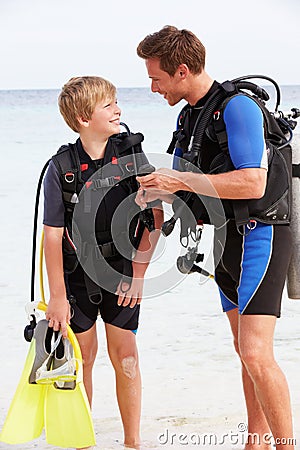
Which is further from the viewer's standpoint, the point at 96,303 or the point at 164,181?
the point at 96,303

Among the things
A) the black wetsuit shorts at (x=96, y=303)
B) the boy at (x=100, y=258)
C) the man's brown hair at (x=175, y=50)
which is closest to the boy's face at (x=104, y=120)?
the boy at (x=100, y=258)

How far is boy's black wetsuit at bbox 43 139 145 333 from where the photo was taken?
2.85 m

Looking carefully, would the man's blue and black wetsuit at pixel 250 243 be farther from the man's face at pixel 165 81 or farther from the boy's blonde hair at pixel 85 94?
the boy's blonde hair at pixel 85 94

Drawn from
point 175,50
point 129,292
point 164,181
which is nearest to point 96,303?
point 129,292

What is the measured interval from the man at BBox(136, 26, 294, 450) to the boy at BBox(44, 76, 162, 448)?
0.20 metres

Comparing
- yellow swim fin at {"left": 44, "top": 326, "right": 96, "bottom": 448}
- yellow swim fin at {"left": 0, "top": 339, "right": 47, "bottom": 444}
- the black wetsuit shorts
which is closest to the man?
the black wetsuit shorts

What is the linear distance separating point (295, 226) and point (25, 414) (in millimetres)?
1244

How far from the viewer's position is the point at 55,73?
98.0 ft

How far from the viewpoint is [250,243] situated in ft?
9.01

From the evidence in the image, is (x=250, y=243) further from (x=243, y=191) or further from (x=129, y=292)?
(x=129, y=292)

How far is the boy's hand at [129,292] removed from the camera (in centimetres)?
293

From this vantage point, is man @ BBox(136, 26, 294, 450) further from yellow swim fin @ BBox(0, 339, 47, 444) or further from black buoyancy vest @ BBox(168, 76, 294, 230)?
yellow swim fin @ BBox(0, 339, 47, 444)

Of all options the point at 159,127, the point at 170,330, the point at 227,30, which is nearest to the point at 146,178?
the point at 170,330

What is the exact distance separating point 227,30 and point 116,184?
25.8 m
